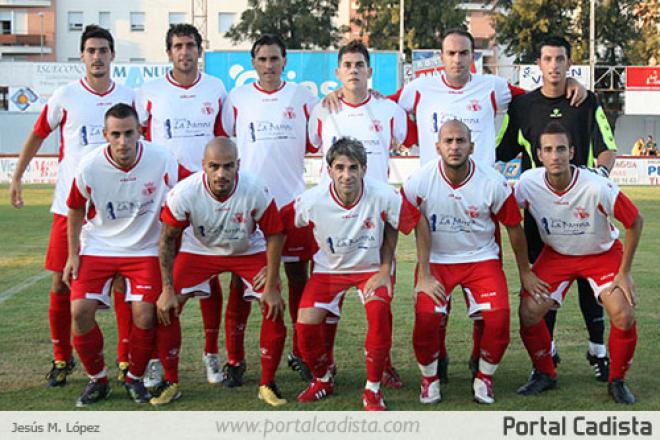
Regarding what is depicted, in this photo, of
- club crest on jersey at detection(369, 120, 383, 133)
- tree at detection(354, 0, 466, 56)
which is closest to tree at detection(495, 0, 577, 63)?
tree at detection(354, 0, 466, 56)

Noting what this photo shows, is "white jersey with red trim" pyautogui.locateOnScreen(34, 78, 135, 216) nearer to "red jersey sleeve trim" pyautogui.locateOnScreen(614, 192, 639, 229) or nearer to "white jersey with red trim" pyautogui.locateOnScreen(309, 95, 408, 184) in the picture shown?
"white jersey with red trim" pyautogui.locateOnScreen(309, 95, 408, 184)

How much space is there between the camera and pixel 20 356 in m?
6.90

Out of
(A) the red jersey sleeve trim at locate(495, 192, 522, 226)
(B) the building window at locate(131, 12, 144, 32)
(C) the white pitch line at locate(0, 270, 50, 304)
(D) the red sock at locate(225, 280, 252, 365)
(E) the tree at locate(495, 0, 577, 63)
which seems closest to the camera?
(A) the red jersey sleeve trim at locate(495, 192, 522, 226)

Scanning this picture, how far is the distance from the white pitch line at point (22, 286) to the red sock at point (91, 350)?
3.72 meters

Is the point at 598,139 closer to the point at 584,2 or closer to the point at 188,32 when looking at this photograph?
the point at 188,32

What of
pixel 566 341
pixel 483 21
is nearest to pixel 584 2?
pixel 483 21

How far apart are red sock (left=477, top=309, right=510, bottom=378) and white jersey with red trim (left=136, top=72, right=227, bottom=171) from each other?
2243 millimetres

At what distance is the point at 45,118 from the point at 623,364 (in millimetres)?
3942

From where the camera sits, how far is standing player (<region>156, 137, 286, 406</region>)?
227 inches

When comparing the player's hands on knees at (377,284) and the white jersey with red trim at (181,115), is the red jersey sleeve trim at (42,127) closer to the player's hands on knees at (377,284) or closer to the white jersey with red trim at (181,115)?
the white jersey with red trim at (181,115)

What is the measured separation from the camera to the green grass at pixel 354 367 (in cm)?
573

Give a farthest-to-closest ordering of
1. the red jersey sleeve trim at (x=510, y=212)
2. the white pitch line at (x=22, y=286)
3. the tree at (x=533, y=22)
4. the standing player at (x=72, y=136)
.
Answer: the tree at (x=533, y=22), the white pitch line at (x=22, y=286), the standing player at (x=72, y=136), the red jersey sleeve trim at (x=510, y=212)

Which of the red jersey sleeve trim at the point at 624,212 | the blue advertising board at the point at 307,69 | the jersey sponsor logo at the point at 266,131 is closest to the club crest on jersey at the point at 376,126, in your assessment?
the jersey sponsor logo at the point at 266,131

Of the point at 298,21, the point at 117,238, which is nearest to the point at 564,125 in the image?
the point at 117,238
